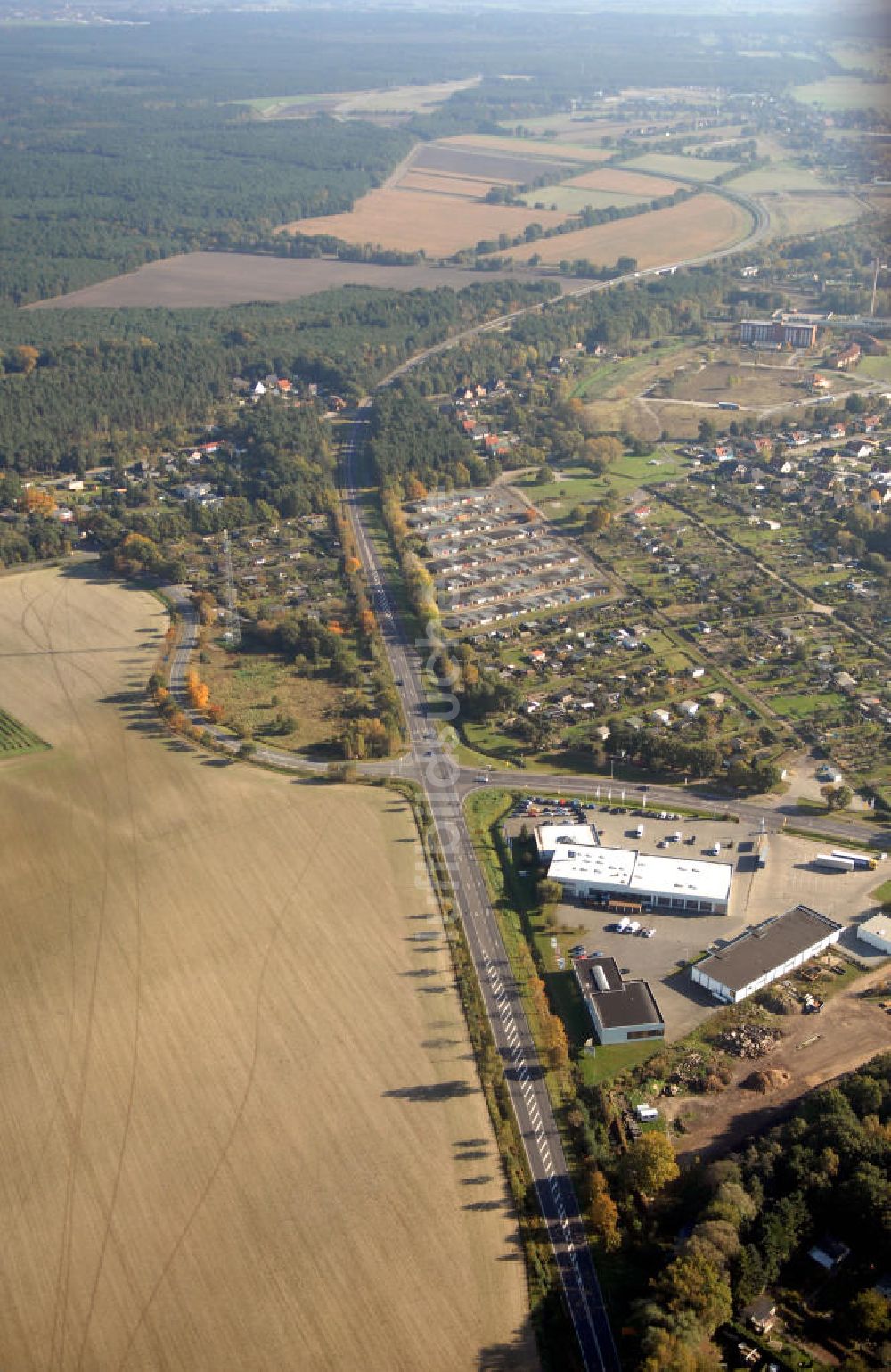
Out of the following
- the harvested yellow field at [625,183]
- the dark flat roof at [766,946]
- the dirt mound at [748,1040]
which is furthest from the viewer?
the harvested yellow field at [625,183]

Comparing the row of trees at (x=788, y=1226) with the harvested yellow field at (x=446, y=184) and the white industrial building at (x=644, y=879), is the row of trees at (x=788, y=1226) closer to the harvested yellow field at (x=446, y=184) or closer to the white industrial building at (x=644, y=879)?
the white industrial building at (x=644, y=879)

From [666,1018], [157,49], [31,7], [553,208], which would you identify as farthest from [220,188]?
[31,7]

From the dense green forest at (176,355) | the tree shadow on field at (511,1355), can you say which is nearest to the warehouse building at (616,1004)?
the tree shadow on field at (511,1355)

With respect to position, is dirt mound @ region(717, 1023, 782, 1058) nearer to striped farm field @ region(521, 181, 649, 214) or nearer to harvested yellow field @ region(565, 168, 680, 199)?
striped farm field @ region(521, 181, 649, 214)

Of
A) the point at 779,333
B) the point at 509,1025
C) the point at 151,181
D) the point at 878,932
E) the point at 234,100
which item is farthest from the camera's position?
the point at 234,100

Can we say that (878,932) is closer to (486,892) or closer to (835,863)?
(835,863)

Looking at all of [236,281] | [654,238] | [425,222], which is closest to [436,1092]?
[236,281]
